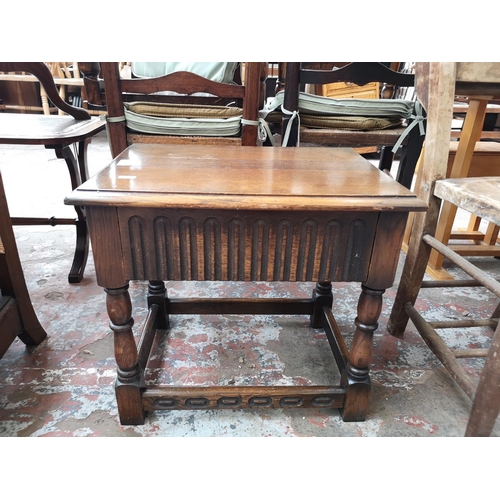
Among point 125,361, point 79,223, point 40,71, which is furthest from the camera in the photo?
point 79,223

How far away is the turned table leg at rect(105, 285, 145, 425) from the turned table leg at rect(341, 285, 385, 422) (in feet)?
2.02

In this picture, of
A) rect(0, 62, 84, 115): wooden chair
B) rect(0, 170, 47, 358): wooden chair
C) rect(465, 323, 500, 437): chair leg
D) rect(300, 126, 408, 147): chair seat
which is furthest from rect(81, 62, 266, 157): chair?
rect(0, 62, 84, 115): wooden chair

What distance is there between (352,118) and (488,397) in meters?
1.29

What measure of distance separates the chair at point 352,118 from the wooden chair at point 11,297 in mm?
1173

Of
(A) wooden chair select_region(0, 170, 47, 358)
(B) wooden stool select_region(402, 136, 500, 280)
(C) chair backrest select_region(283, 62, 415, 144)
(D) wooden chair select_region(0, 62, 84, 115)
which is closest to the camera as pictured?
(A) wooden chair select_region(0, 170, 47, 358)

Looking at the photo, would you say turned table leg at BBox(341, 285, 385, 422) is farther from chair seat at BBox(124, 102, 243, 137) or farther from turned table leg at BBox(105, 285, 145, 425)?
chair seat at BBox(124, 102, 243, 137)

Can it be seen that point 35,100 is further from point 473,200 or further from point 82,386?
point 473,200

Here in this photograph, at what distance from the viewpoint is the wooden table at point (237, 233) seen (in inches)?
32.6

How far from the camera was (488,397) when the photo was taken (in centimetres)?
97

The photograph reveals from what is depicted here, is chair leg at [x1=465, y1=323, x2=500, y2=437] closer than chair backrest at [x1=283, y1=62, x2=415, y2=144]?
Yes

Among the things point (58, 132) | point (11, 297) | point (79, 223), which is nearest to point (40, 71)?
point (58, 132)

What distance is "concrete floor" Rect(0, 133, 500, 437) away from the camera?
112 cm

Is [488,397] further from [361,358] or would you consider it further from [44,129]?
[44,129]

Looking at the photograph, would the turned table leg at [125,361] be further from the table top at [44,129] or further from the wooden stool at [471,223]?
the wooden stool at [471,223]
